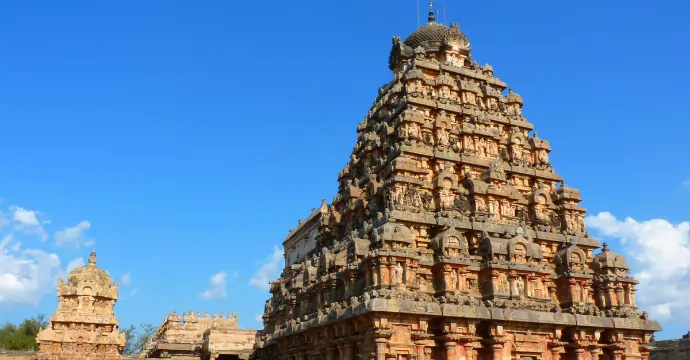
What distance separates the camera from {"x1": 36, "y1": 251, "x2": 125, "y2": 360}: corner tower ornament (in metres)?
36.0

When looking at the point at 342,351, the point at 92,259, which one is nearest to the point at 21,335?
the point at 92,259

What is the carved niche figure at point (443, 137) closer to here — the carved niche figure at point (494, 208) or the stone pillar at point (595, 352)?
the carved niche figure at point (494, 208)

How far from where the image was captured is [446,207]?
25.5m

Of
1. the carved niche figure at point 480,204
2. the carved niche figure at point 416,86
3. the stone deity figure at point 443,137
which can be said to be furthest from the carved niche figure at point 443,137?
the carved niche figure at point 480,204

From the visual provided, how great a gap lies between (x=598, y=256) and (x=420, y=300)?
10648 mm

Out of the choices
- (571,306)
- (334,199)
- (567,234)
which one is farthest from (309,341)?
(567,234)

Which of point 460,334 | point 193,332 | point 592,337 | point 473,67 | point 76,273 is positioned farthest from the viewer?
point 193,332

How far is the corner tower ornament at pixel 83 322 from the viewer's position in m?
36.0

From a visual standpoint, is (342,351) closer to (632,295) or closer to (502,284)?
(502,284)

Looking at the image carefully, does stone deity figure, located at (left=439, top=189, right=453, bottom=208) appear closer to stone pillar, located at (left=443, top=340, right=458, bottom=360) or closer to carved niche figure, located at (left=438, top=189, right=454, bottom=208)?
carved niche figure, located at (left=438, top=189, right=454, bottom=208)

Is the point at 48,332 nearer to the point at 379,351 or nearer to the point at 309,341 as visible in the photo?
the point at 309,341

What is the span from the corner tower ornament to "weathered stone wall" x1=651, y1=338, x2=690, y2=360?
37.0 metres

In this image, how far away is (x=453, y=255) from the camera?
2303 cm

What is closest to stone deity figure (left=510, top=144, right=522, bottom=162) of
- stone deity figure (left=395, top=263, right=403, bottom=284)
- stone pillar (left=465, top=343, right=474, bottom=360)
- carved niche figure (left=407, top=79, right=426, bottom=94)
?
carved niche figure (left=407, top=79, right=426, bottom=94)
